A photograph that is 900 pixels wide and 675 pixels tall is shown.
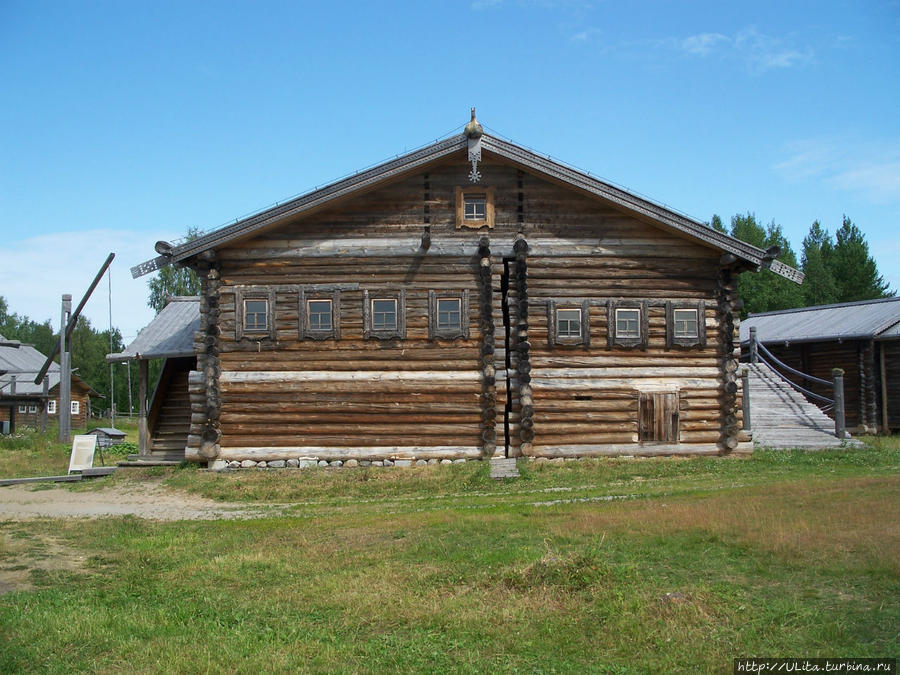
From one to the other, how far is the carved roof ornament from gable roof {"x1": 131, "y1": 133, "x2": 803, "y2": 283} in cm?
18

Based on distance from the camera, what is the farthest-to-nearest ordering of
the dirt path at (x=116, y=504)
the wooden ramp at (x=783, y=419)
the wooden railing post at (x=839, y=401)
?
the wooden railing post at (x=839, y=401) → the wooden ramp at (x=783, y=419) → the dirt path at (x=116, y=504)

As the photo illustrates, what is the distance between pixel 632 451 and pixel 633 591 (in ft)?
44.5

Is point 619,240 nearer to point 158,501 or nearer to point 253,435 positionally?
point 253,435

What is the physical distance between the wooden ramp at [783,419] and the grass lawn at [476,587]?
9616 mm

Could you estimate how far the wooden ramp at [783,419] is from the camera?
23.3 m

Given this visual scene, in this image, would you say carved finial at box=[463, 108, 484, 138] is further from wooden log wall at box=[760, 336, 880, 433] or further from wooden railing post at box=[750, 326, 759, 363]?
wooden log wall at box=[760, 336, 880, 433]

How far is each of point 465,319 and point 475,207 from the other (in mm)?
3021

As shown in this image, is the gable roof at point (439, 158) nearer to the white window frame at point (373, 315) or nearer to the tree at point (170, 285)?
the white window frame at point (373, 315)

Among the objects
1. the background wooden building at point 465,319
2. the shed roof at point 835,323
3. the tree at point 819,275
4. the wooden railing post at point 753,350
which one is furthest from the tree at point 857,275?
the background wooden building at point 465,319

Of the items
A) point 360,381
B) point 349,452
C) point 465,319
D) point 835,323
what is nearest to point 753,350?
point 835,323

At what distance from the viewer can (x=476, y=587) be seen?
8125 millimetres

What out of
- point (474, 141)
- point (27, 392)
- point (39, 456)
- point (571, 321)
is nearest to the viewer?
point (474, 141)

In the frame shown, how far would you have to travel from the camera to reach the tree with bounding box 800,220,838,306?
2672 inches

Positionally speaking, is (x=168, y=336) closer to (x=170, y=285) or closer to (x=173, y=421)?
(x=173, y=421)
